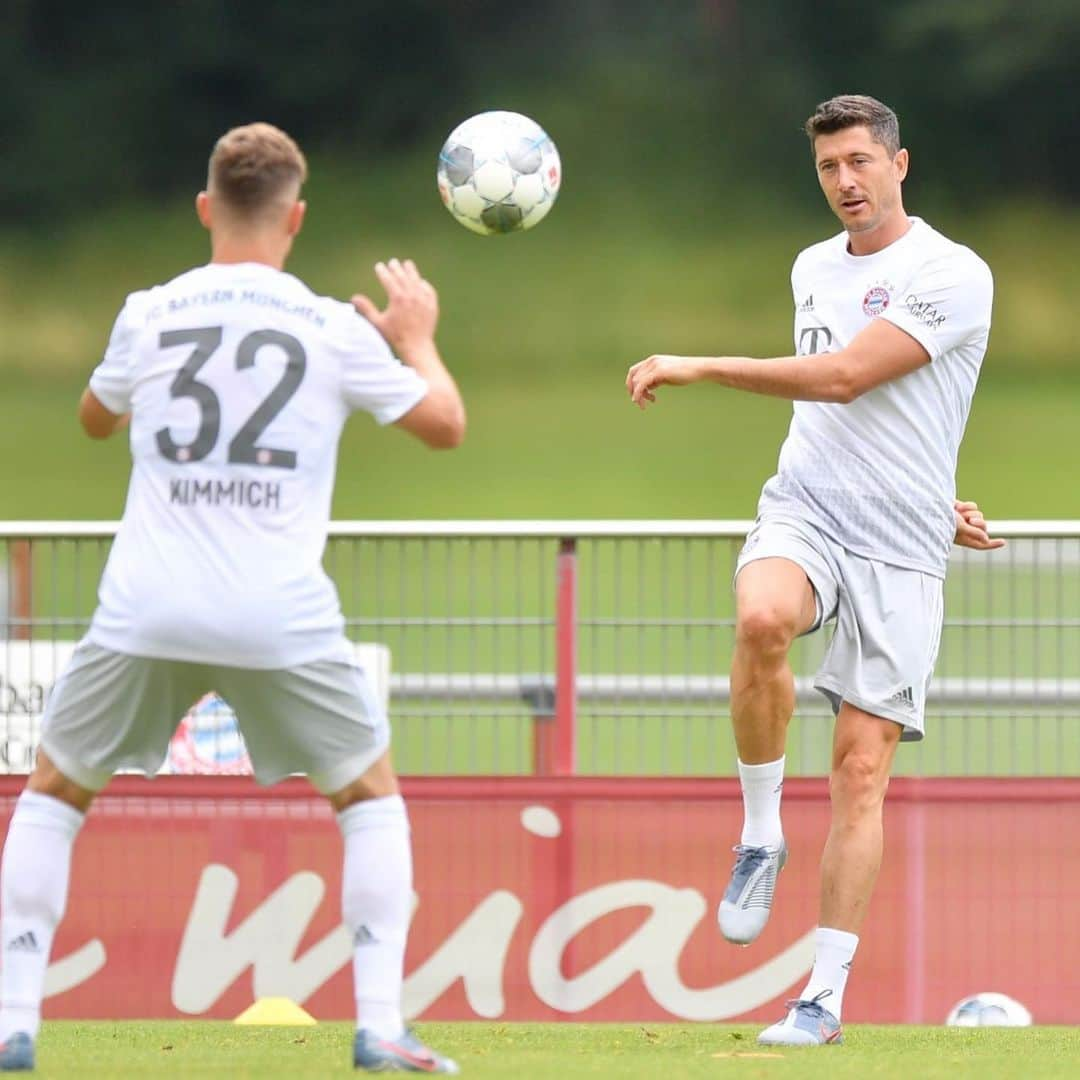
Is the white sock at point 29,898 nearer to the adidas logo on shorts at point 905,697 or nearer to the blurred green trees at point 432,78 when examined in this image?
the adidas logo on shorts at point 905,697

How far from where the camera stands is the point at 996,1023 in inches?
257

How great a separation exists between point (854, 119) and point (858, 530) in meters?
0.96

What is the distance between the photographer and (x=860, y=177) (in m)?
5.30

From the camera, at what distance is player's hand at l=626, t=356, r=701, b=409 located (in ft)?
16.0

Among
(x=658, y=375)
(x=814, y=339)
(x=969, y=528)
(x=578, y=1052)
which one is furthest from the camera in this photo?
(x=969, y=528)

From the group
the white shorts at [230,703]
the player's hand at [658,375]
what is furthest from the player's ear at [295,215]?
the player's hand at [658,375]

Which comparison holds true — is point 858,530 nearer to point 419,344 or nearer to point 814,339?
point 814,339

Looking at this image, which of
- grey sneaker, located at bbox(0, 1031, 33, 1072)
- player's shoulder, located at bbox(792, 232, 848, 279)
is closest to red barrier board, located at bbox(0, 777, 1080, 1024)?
player's shoulder, located at bbox(792, 232, 848, 279)

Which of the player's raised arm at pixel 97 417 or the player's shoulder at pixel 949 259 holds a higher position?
the player's shoulder at pixel 949 259

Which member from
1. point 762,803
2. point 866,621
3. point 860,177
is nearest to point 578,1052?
point 762,803

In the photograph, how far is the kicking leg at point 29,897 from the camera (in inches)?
162

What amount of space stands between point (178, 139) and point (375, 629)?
36204 mm

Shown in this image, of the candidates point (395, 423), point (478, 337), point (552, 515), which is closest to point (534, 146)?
point (395, 423)

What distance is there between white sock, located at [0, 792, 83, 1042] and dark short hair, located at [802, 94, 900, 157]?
7.85 feet
